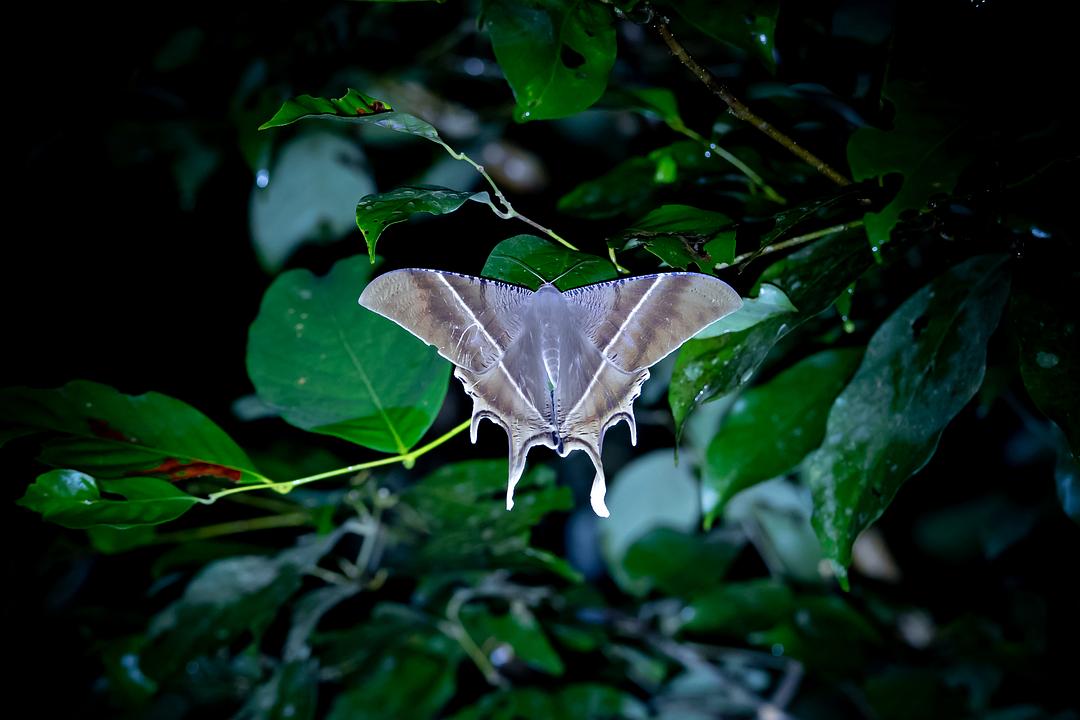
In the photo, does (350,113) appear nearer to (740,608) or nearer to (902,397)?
(902,397)

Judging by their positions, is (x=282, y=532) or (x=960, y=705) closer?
(x=960, y=705)

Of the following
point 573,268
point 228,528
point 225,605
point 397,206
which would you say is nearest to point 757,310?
point 573,268

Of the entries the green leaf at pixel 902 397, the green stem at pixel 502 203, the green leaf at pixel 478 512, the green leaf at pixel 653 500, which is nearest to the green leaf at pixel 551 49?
the green stem at pixel 502 203

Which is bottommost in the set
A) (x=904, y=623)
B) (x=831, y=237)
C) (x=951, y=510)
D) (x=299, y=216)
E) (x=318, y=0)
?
(x=904, y=623)

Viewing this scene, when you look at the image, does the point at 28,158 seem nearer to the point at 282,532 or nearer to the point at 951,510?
the point at 282,532

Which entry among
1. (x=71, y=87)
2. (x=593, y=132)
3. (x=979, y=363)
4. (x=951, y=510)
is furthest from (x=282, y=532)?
(x=951, y=510)

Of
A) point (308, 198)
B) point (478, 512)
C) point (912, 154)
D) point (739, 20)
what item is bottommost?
point (478, 512)
